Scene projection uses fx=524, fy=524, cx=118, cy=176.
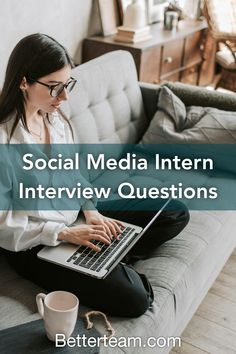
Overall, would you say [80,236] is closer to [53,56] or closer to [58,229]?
[58,229]

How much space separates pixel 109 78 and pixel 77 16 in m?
0.84

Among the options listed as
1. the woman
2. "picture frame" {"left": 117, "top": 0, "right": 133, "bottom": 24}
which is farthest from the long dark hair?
"picture frame" {"left": 117, "top": 0, "right": 133, "bottom": 24}

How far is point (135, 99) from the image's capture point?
8.05ft

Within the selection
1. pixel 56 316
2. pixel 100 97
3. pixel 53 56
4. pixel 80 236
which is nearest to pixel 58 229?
pixel 80 236

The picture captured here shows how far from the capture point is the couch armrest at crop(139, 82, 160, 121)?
2518mm

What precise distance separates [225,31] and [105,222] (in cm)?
236

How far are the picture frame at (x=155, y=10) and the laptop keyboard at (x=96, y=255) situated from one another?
233 centimetres

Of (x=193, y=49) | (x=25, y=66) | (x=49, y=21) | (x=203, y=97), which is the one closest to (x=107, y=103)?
(x=203, y=97)

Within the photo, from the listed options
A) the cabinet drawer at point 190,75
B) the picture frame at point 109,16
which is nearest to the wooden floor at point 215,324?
the picture frame at point 109,16

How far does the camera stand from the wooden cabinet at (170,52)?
3035mm

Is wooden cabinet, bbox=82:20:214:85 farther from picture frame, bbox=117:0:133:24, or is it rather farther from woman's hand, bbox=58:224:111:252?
woman's hand, bbox=58:224:111:252

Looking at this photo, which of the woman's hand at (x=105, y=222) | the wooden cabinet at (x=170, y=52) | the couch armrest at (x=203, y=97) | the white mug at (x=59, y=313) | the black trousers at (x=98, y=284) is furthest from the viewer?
the wooden cabinet at (x=170, y=52)

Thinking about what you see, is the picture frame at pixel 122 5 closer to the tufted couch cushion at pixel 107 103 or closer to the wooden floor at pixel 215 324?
the tufted couch cushion at pixel 107 103

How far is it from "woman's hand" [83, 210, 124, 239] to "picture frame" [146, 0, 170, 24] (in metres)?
2.17
